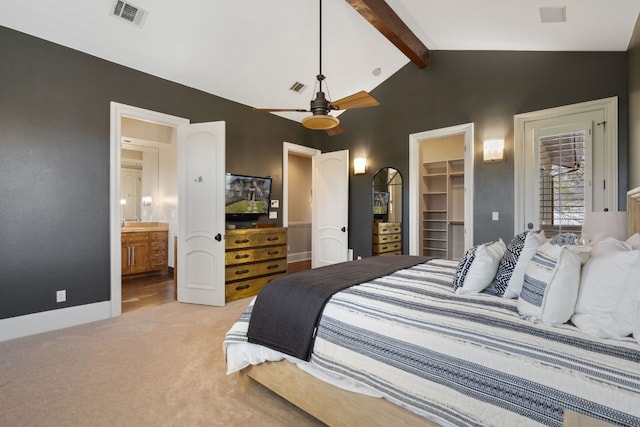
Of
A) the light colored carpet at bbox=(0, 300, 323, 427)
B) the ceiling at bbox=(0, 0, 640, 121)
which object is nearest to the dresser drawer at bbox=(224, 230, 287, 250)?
the light colored carpet at bbox=(0, 300, 323, 427)

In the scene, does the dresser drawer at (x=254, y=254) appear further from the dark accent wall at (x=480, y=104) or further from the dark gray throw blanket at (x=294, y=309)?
the dark gray throw blanket at (x=294, y=309)

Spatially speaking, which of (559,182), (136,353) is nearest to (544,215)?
(559,182)

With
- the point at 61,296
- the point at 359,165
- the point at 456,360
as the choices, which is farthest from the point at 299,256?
the point at 456,360

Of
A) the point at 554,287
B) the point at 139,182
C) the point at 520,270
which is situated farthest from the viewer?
the point at 139,182

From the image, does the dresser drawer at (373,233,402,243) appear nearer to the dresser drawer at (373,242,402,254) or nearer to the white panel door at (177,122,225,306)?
the dresser drawer at (373,242,402,254)

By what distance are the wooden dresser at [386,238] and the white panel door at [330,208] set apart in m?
0.51

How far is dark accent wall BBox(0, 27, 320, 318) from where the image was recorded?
9.70 feet

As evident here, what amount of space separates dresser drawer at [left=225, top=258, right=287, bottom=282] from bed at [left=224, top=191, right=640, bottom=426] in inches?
85.8

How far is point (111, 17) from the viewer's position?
9.93ft

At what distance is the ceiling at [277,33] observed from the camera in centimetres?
290

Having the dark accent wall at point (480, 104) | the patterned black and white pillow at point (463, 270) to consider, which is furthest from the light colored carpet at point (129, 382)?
the dark accent wall at point (480, 104)

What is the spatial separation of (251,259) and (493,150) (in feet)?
11.6

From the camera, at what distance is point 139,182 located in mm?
6395

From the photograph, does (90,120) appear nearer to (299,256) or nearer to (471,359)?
(471,359)
